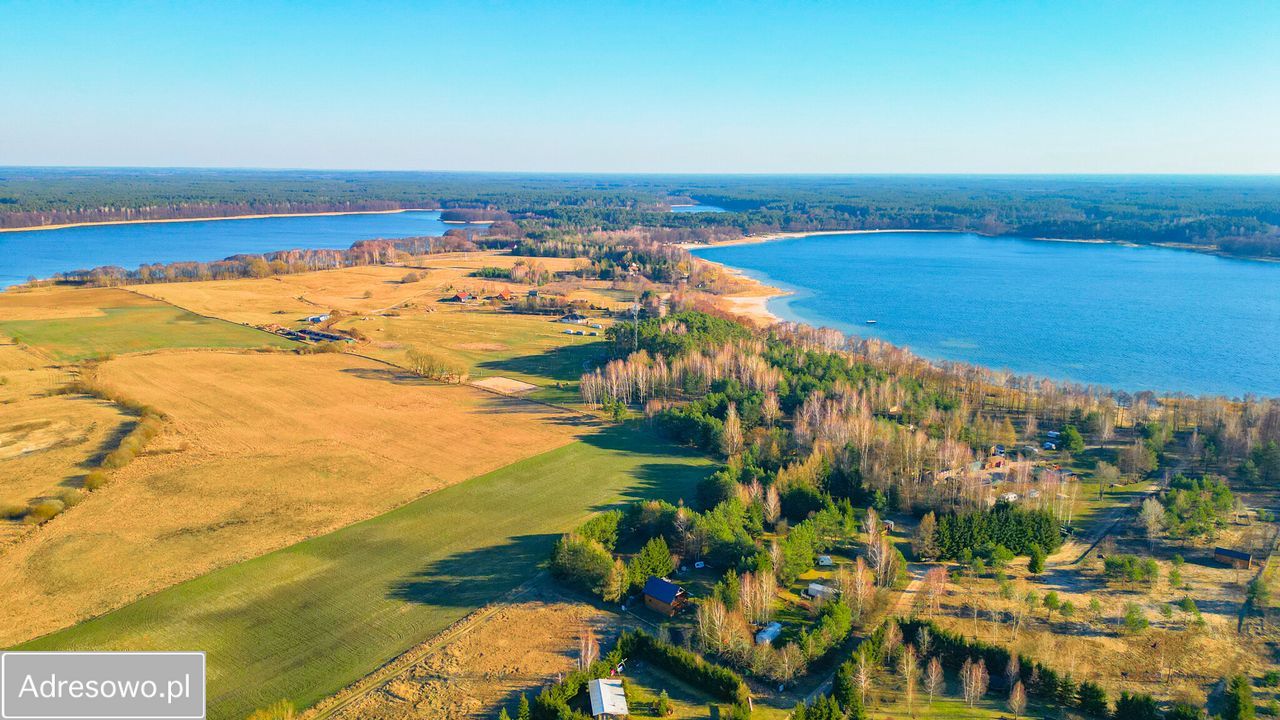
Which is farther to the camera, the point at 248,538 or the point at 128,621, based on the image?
the point at 248,538

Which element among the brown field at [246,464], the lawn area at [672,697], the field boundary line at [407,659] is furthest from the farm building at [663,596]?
the brown field at [246,464]

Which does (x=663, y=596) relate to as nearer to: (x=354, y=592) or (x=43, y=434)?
(x=354, y=592)

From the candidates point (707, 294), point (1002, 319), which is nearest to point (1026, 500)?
point (1002, 319)

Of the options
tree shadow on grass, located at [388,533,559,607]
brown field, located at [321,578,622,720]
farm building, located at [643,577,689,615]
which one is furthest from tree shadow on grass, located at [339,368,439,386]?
farm building, located at [643,577,689,615]

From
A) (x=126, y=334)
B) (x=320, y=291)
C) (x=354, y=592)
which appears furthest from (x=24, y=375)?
(x=354, y=592)

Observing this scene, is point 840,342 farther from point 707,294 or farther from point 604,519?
point 604,519
